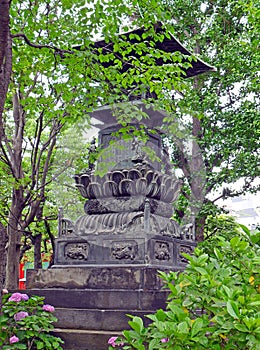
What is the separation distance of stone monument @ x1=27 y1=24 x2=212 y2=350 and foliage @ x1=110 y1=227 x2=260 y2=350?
3.35m

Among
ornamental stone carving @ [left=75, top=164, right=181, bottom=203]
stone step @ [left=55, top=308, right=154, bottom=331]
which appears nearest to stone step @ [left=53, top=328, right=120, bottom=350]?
stone step @ [left=55, top=308, right=154, bottom=331]

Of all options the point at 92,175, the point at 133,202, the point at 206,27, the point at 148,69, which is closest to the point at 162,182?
the point at 133,202

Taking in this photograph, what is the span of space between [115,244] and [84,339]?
1774 millimetres

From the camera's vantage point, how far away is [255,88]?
15.3 m

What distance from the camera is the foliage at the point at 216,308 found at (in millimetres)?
2924

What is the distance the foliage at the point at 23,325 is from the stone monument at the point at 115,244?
67 cm

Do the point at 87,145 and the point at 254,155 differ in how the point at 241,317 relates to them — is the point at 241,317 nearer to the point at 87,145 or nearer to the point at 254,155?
the point at 87,145

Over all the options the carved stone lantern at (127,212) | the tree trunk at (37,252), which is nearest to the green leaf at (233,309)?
the carved stone lantern at (127,212)

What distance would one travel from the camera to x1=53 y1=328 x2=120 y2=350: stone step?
21.7 feet

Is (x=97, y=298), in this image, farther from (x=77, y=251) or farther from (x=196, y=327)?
(x=196, y=327)

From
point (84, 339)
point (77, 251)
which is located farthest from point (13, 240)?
point (84, 339)

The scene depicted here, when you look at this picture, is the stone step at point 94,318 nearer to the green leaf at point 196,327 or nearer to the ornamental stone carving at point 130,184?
the ornamental stone carving at point 130,184

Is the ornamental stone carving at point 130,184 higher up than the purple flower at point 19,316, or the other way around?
the ornamental stone carving at point 130,184

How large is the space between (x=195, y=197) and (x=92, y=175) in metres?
8.18
